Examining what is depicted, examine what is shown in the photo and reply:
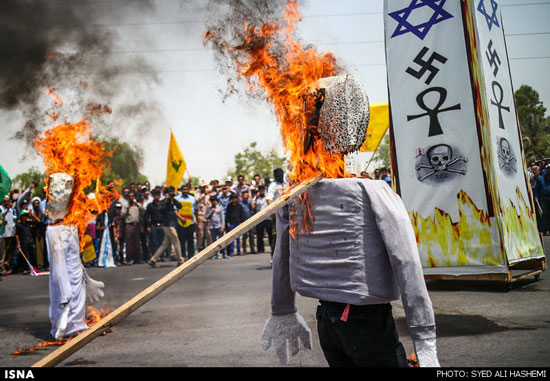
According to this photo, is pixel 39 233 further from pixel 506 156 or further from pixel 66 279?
pixel 506 156

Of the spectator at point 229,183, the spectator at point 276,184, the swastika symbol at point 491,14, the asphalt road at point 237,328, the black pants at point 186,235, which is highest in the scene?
the swastika symbol at point 491,14

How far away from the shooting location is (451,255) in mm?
6684

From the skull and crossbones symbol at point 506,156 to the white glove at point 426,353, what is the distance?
16.7ft

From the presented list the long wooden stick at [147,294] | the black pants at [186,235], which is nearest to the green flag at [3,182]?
the long wooden stick at [147,294]

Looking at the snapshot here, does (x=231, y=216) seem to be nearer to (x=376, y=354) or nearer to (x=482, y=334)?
(x=482, y=334)

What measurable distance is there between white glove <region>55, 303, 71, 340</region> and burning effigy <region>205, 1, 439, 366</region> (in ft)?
13.1

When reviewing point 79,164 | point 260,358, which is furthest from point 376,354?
point 79,164

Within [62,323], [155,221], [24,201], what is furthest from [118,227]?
[62,323]

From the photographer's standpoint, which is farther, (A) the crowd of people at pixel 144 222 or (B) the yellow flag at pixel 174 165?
(B) the yellow flag at pixel 174 165

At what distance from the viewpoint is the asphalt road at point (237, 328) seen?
4492 mm

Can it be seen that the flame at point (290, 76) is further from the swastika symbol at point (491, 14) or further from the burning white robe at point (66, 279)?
the swastika symbol at point (491, 14)

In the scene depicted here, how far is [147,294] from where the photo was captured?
2055 millimetres

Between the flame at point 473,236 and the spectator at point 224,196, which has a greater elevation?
the spectator at point 224,196

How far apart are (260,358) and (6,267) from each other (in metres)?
12.2
